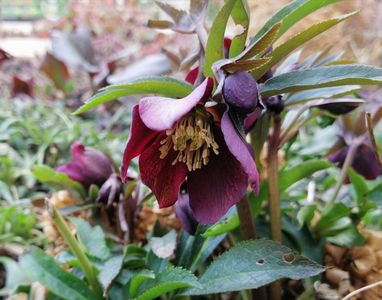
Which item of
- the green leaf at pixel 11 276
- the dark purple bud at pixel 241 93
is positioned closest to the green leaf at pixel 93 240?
the green leaf at pixel 11 276

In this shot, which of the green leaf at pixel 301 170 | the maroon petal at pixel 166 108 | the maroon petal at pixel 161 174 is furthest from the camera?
the green leaf at pixel 301 170

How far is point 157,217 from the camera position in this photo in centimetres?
70

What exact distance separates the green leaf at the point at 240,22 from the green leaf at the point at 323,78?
0.04m

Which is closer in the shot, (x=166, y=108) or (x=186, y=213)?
(x=166, y=108)

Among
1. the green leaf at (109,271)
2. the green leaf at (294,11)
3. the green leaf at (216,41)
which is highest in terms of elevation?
the green leaf at (294,11)

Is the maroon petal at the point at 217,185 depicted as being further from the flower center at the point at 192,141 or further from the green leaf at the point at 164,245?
the green leaf at the point at 164,245

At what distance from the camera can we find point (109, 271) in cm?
54

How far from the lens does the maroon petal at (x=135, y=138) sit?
39 cm

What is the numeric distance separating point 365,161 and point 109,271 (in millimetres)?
400

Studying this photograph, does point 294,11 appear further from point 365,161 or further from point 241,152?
point 365,161

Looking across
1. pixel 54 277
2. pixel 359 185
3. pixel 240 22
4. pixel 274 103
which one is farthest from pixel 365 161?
pixel 54 277

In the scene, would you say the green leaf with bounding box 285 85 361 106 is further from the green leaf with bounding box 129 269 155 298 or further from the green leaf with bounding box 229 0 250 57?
the green leaf with bounding box 129 269 155 298

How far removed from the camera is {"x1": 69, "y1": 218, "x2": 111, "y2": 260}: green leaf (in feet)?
2.02

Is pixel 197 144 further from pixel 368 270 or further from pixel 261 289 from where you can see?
pixel 368 270
